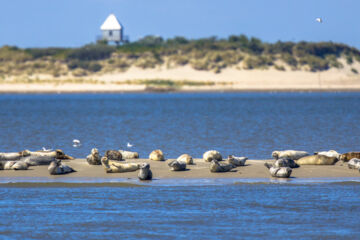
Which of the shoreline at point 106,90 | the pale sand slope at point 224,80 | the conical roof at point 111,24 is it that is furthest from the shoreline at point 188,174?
the conical roof at point 111,24

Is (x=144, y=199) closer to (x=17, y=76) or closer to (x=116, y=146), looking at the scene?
(x=116, y=146)

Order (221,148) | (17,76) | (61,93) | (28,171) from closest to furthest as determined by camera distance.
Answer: (28,171)
(221,148)
(61,93)
(17,76)

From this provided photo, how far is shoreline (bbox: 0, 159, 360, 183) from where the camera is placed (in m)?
17.5

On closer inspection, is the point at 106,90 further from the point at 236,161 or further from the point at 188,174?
the point at 188,174

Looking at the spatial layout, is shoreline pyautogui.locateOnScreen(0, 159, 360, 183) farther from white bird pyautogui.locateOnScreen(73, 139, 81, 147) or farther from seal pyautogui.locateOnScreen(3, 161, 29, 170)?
white bird pyautogui.locateOnScreen(73, 139, 81, 147)

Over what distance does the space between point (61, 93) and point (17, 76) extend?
426 inches

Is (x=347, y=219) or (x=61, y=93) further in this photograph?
(x=61, y=93)

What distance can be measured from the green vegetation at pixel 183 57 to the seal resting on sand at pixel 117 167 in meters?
92.9

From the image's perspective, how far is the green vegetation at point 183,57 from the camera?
113500 mm

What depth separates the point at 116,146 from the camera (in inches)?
1094

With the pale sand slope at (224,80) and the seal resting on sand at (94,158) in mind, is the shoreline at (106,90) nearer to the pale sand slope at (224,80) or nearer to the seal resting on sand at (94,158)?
the pale sand slope at (224,80)

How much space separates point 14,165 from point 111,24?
115728 mm

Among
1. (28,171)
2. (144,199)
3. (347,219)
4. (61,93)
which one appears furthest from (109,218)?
(61,93)

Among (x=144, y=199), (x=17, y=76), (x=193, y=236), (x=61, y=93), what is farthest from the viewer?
(x=17, y=76)
